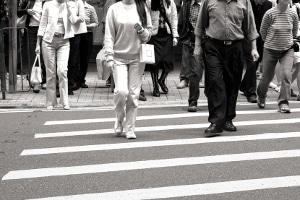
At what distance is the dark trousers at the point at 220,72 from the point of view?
10344mm

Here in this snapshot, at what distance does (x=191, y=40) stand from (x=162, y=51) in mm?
1577

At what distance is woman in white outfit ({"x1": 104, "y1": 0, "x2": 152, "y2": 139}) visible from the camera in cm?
1005

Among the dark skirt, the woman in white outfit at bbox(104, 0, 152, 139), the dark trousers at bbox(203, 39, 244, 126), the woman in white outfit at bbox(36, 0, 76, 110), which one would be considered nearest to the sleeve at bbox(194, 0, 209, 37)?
the dark trousers at bbox(203, 39, 244, 126)

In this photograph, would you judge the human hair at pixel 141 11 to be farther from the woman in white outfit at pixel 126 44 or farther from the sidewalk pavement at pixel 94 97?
the sidewalk pavement at pixel 94 97

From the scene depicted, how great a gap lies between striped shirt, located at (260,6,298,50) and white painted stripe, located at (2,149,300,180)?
3.60 metres

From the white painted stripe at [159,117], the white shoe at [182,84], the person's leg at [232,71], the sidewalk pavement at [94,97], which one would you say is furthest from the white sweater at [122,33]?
the white shoe at [182,84]

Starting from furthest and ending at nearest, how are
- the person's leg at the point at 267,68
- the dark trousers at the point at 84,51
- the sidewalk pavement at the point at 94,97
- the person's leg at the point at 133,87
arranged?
the dark trousers at the point at 84,51 < the sidewalk pavement at the point at 94,97 < the person's leg at the point at 267,68 < the person's leg at the point at 133,87

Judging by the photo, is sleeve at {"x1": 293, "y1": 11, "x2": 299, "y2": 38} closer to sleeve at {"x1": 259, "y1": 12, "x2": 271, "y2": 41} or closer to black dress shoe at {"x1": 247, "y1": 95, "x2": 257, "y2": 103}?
sleeve at {"x1": 259, "y1": 12, "x2": 271, "y2": 41}

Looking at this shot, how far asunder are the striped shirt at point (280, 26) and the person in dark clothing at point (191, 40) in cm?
124

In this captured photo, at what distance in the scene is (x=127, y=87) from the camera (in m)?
10.2

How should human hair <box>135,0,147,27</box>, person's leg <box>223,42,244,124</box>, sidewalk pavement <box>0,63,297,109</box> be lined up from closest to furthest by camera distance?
1. human hair <box>135,0,147,27</box>
2. person's leg <box>223,42,244,124</box>
3. sidewalk pavement <box>0,63,297,109</box>

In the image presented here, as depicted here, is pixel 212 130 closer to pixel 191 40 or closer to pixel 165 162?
pixel 165 162

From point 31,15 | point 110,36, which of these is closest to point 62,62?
point 31,15

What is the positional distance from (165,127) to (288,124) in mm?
1821
